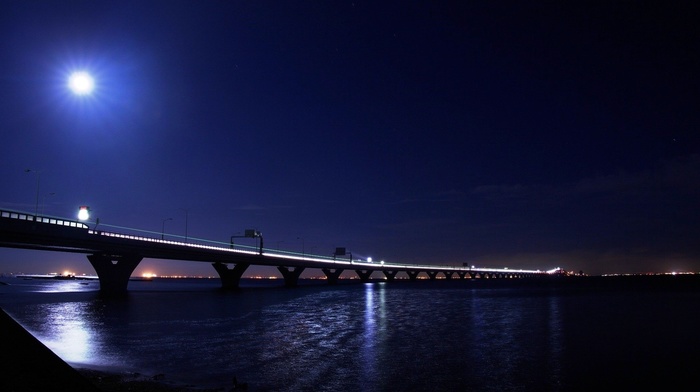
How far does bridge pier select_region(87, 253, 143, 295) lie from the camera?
9256 cm

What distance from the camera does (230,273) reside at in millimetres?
148500

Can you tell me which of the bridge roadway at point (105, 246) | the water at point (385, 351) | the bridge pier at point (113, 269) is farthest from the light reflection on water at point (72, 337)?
the bridge pier at point (113, 269)

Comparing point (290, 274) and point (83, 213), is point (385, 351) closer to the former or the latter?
point (83, 213)

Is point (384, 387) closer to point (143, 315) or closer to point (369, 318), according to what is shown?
point (369, 318)

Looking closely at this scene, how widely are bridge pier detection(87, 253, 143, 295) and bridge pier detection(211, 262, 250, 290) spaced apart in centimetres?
5045

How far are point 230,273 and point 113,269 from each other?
56228 millimetres

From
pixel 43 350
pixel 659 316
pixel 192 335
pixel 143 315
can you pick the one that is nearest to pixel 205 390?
pixel 43 350

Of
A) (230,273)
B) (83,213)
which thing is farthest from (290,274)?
(83,213)

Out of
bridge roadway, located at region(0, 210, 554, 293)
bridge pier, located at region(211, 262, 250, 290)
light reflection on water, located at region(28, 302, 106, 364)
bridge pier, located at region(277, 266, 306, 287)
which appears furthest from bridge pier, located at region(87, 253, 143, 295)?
bridge pier, located at region(277, 266, 306, 287)

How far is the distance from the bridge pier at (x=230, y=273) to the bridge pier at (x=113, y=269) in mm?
50451

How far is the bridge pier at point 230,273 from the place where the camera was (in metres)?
146

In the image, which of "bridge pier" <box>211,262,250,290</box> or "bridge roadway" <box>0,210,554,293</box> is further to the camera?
"bridge pier" <box>211,262,250,290</box>

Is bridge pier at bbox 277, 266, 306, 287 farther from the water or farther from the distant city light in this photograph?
the water

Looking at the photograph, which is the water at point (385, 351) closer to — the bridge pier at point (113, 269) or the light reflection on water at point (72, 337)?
the light reflection on water at point (72, 337)
